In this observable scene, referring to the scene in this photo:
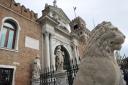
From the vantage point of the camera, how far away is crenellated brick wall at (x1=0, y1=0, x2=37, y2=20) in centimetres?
1051

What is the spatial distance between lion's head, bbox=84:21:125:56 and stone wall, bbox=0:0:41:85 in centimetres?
801

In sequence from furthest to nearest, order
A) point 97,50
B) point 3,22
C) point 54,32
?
point 54,32, point 3,22, point 97,50

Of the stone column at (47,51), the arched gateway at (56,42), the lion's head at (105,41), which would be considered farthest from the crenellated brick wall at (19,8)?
the lion's head at (105,41)

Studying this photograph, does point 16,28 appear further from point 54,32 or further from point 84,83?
point 84,83

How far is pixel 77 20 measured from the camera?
23344 mm

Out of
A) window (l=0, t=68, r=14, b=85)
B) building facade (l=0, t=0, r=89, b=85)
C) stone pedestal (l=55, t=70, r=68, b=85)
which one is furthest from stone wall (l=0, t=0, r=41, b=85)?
stone pedestal (l=55, t=70, r=68, b=85)

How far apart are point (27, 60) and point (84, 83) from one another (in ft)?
29.5

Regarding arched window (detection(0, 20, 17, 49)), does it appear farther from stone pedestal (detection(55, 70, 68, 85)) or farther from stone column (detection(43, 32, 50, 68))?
stone pedestal (detection(55, 70, 68, 85))

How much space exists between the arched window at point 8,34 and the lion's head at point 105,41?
861 centimetres

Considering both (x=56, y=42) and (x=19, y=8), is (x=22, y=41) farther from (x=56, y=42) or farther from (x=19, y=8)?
(x=56, y=42)

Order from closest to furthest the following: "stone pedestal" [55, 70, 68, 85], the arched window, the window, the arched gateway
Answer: "stone pedestal" [55, 70, 68, 85] → the window → the arched window → the arched gateway

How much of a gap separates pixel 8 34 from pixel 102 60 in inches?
370

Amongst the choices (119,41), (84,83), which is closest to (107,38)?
(119,41)

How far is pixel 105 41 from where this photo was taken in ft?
6.55
